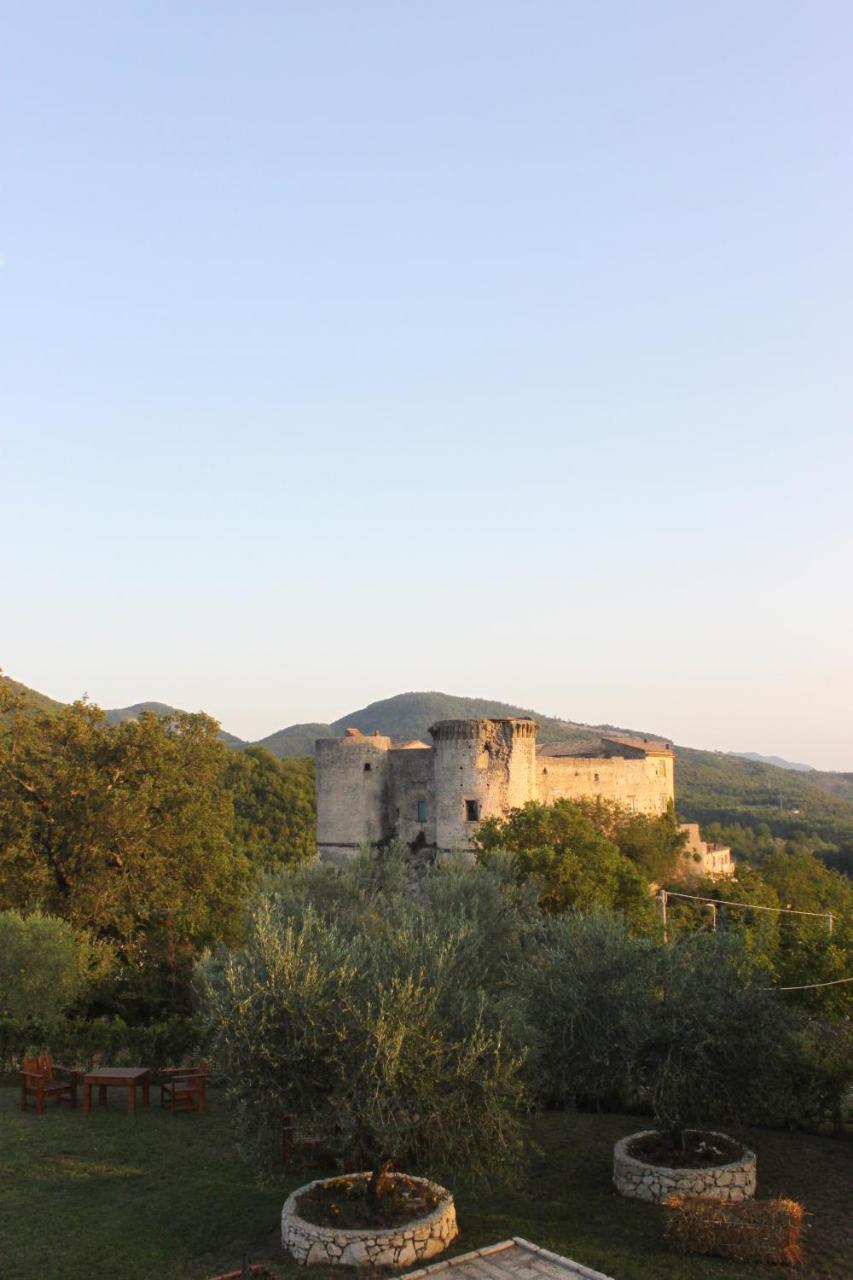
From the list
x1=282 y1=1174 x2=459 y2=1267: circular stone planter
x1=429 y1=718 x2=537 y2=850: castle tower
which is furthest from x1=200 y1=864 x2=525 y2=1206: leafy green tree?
x1=429 y1=718 x2=537 y2=850: castle tower

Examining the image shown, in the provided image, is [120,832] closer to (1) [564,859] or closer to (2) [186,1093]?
(1) [564,859]

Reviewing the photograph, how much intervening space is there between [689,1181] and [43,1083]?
11323 mm

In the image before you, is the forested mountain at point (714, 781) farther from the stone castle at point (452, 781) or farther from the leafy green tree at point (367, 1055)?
the leafy green tree at point (367, 1055)

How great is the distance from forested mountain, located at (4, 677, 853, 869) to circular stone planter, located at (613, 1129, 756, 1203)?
161ft

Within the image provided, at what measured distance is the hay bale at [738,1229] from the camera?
11.6 metres

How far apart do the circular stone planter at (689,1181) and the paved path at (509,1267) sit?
2.59 m

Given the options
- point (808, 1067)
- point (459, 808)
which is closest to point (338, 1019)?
point (808, 1067)

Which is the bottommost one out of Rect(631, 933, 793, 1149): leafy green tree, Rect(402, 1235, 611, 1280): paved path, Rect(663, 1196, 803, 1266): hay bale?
Rect(402, 1235, 611, 1280): paved path

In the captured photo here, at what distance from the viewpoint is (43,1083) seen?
1831cm

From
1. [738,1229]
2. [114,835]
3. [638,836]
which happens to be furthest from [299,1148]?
[638,836]

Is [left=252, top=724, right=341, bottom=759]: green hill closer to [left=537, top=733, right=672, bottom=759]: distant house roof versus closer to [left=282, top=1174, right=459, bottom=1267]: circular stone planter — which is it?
[left=537, top=733, right=672, bottom=759]: distant house roof

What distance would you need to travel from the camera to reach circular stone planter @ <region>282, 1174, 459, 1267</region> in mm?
11555

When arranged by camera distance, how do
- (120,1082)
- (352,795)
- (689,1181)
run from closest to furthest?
1. (689,1181)
2. (120,1082)
3. (352,795)

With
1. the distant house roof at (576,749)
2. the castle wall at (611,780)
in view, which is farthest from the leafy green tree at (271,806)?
the castle wall at (611,780)
